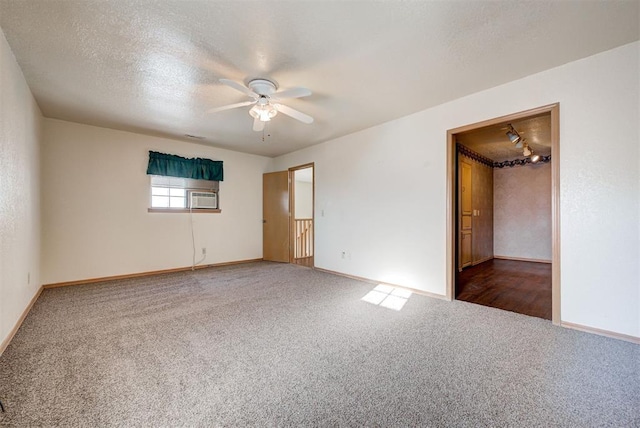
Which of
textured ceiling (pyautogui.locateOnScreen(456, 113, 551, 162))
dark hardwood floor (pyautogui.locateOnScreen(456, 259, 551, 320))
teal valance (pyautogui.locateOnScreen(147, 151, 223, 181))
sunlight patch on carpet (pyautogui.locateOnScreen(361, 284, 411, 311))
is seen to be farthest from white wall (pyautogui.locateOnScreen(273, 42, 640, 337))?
teal valance (pyautogui.locateOnScreen(147, 151, 223, 181))

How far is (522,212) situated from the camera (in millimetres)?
6004

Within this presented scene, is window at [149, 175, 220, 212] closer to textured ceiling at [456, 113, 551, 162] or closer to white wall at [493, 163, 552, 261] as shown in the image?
textured ceiling at [456, 113, 551, 162]

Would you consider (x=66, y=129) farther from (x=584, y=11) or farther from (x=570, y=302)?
(x=570, y=302)

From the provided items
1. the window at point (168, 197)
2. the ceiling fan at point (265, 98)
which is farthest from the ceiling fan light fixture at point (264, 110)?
the window at point (168, 197)

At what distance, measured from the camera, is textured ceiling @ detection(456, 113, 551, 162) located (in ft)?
12.1

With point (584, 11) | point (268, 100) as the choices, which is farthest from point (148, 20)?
point (584, 11)

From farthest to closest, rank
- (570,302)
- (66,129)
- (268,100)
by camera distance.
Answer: (66,129), (268,100), (570,302)

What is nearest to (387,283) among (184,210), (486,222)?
(486,222)

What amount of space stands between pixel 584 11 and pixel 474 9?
75 cm

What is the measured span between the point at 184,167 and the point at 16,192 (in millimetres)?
2459

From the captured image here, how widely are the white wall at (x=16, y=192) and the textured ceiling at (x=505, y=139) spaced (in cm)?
441

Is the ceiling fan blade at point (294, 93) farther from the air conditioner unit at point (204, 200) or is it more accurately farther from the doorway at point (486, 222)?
the air conditioner unit at point (204, 200)

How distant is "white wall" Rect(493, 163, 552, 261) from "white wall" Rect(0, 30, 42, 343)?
26.4 ft

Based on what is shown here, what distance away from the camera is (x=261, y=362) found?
1.82m
